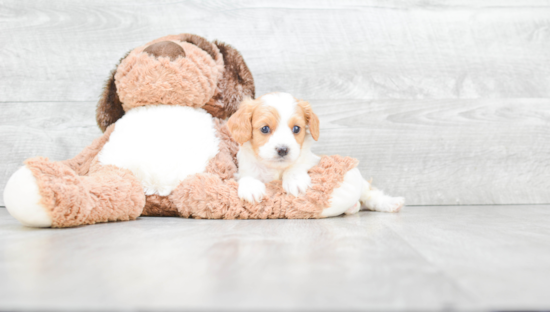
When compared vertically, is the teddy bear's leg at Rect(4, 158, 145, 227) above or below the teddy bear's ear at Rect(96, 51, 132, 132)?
below

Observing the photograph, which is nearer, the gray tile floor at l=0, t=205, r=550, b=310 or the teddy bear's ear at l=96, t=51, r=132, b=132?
the gray tile floor at l=0, t=205, r=550, b=310

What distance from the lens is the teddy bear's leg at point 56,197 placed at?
1072mm

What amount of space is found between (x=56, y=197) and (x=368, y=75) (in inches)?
53.7

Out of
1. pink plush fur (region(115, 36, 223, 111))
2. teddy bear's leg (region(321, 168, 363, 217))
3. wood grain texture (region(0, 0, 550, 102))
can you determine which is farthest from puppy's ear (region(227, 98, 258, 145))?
wood grain texture (region(0, 0, 550, 102))

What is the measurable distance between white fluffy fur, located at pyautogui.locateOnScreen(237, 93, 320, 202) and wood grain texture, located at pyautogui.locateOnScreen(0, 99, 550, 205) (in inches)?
18.3

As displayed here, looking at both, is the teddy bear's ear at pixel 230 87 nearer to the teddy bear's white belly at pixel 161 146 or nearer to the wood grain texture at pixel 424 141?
the teddy bear's white belly at pixel 161 146

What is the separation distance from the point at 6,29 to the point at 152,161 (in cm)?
107

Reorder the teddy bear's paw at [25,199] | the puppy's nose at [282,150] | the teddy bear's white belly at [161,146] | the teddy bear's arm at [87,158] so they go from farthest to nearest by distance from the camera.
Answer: the teddy bear's arm at [87,158] → the teddy bear's white belly at [161,146] → the puppy's nose at [282,150] → the teddy bear's paw at [25,199]

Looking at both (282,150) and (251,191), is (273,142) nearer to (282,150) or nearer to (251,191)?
(282,150)

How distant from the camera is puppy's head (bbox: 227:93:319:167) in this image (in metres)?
1.29

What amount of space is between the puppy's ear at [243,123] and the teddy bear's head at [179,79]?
23 cm

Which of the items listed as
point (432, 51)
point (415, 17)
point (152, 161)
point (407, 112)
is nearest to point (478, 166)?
point (407, 112)

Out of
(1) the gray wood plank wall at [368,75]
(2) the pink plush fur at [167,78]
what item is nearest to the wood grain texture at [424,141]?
(1) the gray wood plank wall at [368,75]

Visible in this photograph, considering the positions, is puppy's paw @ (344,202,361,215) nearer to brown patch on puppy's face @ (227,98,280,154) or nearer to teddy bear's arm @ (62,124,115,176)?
brown patch on puppy's face @ (227,98,280,154)
